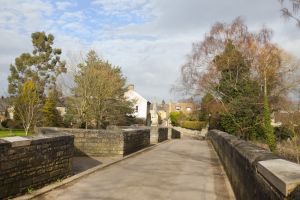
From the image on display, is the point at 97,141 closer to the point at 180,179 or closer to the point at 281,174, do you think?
the point at 180,179

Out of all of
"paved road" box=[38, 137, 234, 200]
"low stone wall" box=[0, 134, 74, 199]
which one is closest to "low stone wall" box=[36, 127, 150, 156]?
"paved road" box=[38, 137, 234, 200]

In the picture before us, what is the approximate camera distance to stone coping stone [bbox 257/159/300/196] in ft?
11.4

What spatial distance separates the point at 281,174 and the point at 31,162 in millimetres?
5916

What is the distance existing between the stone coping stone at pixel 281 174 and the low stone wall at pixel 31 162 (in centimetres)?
467

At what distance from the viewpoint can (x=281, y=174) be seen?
392 centimetres

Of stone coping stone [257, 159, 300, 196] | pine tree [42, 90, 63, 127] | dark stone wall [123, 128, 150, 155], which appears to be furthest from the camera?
pine tree [42, 90, 63, 127]

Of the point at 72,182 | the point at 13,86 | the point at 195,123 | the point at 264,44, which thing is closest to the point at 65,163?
the point at 72,182

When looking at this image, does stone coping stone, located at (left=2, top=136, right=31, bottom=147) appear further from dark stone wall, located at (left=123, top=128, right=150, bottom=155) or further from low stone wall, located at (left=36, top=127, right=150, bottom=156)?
dark stone wall, located at (left=123, top=128, right=150, bottom=155)

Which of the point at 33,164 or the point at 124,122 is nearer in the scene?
the point at 33,164

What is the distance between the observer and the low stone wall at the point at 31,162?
751cm

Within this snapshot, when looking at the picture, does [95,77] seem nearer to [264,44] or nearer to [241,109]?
[241,109]

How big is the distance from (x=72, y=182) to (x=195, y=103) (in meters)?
34.8

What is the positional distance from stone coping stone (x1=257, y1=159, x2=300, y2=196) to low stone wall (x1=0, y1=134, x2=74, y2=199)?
15.3ft

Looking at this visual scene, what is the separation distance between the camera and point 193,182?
10.8 meters
